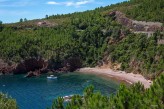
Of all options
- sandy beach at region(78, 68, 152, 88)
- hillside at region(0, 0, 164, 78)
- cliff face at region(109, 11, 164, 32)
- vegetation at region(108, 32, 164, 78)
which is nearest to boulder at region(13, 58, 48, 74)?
hillside at region(0, 0, 164, 78)

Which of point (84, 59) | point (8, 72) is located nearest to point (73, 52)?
point (84, 59)

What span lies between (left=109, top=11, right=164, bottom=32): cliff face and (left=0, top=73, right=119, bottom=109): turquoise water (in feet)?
81.9

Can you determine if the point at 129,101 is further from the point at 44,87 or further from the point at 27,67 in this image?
the point at 27,67

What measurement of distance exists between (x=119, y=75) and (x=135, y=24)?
2530 centimetres

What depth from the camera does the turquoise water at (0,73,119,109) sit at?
87.7m

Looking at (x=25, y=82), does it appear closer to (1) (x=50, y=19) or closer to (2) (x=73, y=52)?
(2) (x=73, y=52)

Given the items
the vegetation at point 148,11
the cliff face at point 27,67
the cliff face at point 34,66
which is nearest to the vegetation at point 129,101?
the cliff face at point 34,66

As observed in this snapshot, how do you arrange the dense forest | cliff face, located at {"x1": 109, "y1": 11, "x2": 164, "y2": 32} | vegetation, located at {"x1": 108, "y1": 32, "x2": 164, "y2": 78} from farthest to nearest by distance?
cliff face, located at {"x1": 109, "y1": 11, "x2": 164, "y2": 32}, the dense forest, vegetation, located at {"x1": 108, "y1": 32, "x2": 164, "y2": 78}

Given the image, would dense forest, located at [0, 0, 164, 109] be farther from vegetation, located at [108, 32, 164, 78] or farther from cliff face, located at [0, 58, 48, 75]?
cliff face, located at [0, 58, 48, 75]

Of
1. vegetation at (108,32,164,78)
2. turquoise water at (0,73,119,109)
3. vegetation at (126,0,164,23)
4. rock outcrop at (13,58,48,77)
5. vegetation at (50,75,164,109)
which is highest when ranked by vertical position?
vegetation at (126,0,164,23)

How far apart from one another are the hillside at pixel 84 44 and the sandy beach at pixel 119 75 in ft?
9.00

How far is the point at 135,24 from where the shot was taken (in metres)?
128

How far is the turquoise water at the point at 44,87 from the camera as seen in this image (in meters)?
87.7

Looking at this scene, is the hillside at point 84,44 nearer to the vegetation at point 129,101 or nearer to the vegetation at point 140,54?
the vegetation at point 140,54
